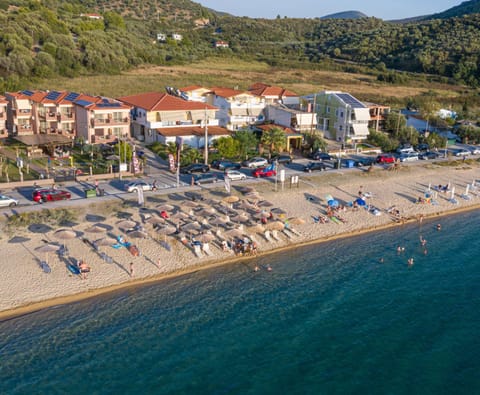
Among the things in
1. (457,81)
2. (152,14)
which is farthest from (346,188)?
(152,14)

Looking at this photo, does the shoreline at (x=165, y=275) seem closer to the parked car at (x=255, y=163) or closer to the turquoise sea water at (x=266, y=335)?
the turquoise sea water at (x=266, y=335)

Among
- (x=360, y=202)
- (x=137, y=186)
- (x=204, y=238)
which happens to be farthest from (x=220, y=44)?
(x=204, y=238)

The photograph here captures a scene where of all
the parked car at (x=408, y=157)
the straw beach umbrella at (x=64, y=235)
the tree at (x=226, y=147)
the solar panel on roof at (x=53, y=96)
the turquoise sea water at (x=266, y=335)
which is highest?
the solar panel on roof at (x=53, y=96)

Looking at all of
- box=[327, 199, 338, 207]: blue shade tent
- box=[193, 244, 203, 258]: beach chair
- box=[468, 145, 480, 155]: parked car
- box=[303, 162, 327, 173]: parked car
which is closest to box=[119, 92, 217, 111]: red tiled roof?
box=[303, 162, 327, 173]: parked car

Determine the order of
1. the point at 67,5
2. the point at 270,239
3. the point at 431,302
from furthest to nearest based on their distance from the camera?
the point at 67,5, the point at 270,239, the point at 431,302

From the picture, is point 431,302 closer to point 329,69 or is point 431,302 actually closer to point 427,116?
point 427,116

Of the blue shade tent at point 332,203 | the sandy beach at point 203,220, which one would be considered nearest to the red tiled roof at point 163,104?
the sandy beach at point 203,220

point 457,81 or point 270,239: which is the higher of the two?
point 457,81
